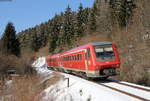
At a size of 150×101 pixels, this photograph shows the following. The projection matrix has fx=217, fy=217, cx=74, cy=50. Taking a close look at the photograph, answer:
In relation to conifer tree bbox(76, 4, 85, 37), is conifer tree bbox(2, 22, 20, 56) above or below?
below

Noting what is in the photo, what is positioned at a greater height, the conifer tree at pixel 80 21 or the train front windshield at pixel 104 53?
the conifer tree at pixel 80 21

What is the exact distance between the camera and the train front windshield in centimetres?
1380

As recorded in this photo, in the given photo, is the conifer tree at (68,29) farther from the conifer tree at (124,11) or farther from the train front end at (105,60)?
the train front end at (105,60)

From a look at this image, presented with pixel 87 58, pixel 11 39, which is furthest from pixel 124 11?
pixel 87 58

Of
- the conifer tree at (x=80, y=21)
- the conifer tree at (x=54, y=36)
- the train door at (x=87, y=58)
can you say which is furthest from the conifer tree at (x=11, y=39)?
the train door at (x=87, y=58)

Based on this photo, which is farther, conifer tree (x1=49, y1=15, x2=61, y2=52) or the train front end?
conifer tree (x1=49, y1=15, x2=61, y2=52)

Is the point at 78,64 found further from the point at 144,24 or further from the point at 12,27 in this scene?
the point at 12,27

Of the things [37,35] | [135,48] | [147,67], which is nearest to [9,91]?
[147,67]

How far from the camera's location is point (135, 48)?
75.0ft

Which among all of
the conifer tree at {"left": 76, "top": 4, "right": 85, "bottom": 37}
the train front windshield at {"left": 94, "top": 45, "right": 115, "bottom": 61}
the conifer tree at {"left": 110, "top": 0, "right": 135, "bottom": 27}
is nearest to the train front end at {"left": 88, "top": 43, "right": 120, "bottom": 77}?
the train front windshield at {"left": 94, "top": 45, "right": 115, "bottom": 61}

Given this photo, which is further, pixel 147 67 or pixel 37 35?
pixel 37 35

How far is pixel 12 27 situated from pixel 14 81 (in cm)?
4048

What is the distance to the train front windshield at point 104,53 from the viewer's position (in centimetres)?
1380

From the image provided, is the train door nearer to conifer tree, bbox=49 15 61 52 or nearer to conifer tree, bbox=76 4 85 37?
conifer tree, bbox=76 4 85 37
